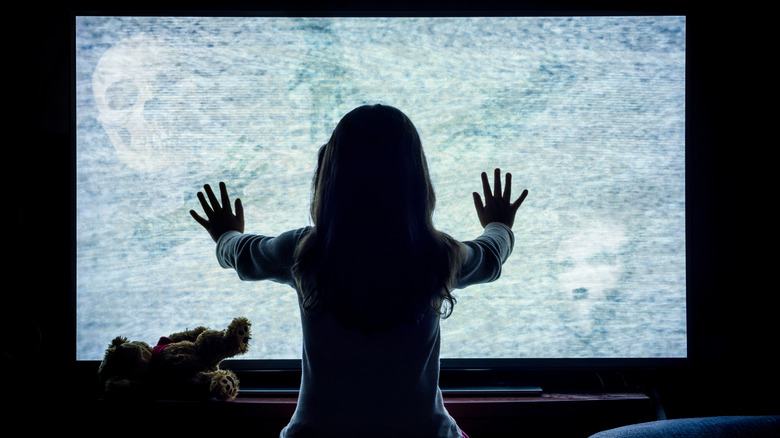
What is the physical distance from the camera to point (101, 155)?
1.39m

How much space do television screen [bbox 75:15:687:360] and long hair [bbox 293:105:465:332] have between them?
49 centimetres

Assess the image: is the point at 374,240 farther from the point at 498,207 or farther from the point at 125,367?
the point at 125,367

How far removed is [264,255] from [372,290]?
0.26 m

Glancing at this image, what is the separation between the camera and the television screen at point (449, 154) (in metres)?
1.38

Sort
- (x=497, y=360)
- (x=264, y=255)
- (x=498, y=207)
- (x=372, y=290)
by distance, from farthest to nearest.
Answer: (x=497, y=360) < (x=498, y=207) < (x=264, y=255) < (x=372, y=290)

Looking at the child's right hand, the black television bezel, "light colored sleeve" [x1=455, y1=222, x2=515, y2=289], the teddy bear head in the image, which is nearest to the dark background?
the black television bezel

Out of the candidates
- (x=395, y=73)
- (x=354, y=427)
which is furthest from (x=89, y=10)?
(x=354, y=427)

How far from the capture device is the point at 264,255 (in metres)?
0.97

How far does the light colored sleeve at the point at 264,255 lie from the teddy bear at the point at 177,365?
0.33 metres

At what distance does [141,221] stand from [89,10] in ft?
2.15
